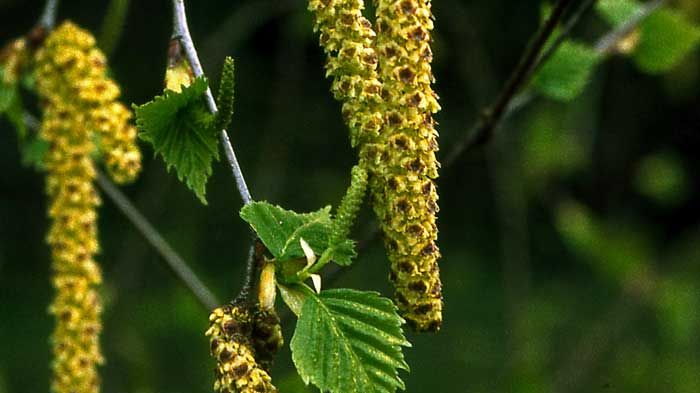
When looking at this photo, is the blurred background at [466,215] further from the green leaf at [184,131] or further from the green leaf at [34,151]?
the green leaf at [184,131]

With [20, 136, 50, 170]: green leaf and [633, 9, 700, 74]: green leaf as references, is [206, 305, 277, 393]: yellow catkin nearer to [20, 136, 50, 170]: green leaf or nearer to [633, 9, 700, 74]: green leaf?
[20, 136, 50, 170]: green leaf

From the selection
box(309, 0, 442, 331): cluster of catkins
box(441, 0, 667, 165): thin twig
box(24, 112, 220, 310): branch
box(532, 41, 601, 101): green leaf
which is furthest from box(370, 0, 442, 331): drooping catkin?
box(532, 41, 601, 101): green leaf

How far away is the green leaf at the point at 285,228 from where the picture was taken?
0.77 m

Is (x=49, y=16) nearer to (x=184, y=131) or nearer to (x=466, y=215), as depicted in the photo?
(x=184, y=131)

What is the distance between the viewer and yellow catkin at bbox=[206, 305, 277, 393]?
729 mm

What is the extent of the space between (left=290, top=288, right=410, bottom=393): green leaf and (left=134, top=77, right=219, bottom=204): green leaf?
0.13m

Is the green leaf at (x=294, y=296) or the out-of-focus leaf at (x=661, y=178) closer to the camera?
the green leaf at (x=294, y=296)

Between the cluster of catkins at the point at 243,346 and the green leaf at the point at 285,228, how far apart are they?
0.16ft

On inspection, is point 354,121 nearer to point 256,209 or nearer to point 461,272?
point 256,209

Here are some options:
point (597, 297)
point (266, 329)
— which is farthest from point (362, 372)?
point (597, 297)

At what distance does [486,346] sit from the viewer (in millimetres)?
4297

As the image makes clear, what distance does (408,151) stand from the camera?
0.77m

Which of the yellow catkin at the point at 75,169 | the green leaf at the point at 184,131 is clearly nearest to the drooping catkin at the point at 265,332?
the green leaf at the point at 184,131

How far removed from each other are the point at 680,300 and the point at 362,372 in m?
2.47
